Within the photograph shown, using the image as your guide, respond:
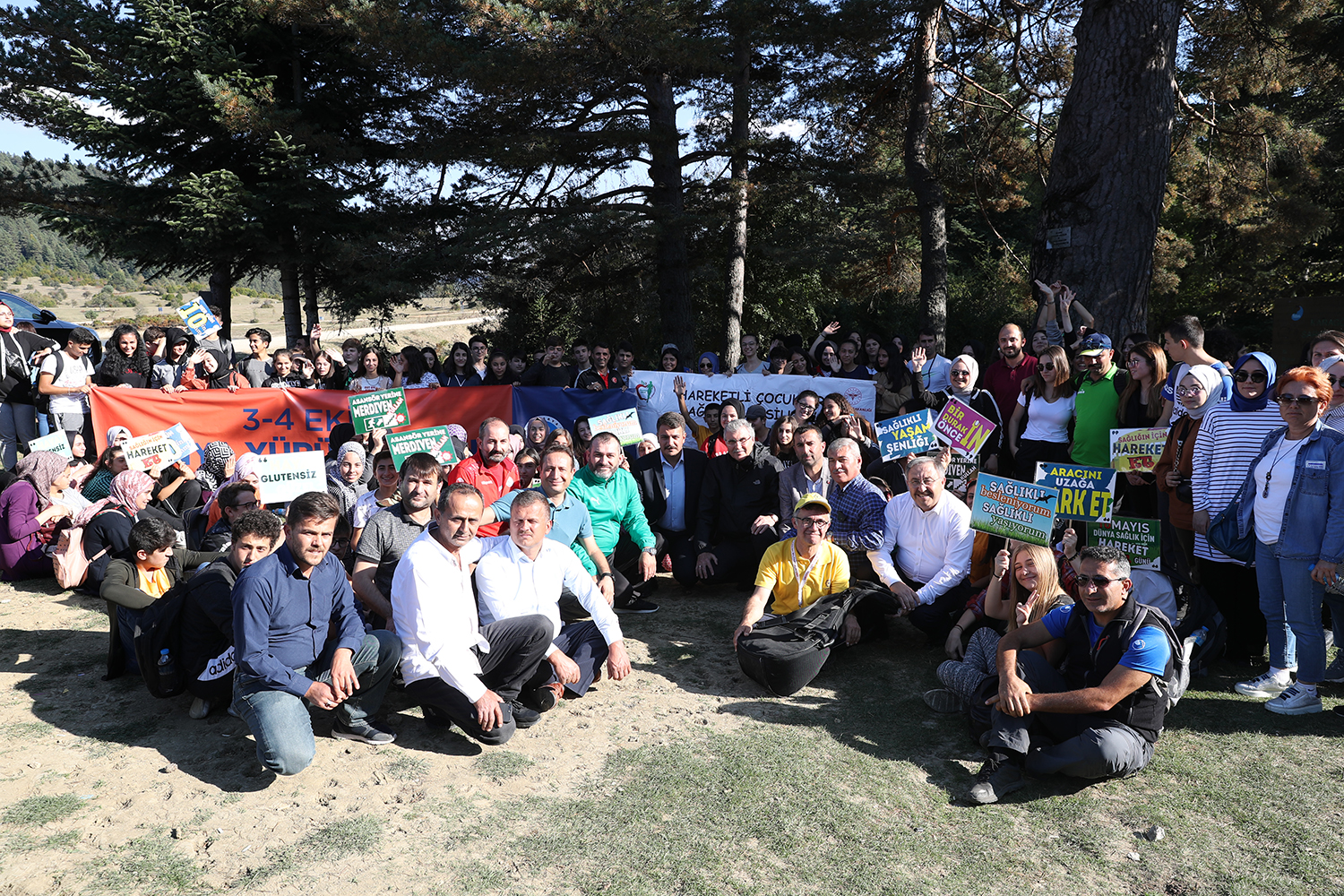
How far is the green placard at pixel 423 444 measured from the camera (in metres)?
6.71

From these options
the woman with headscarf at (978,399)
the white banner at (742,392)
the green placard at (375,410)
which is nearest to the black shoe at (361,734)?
the green placard at (375,410)

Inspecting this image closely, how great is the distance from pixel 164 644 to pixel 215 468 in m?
2.92

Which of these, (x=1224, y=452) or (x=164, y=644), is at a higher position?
(x=1224, y=452)

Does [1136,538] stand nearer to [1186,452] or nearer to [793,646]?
[1186,452]

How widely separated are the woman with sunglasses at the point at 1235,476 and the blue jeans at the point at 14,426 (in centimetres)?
1102

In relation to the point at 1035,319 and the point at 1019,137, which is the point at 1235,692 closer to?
the point at 1035,319

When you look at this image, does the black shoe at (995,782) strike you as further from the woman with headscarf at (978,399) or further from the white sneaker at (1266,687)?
the woman with headscarf at (978,399)

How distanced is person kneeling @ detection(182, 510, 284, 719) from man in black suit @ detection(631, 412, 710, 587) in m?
3.36

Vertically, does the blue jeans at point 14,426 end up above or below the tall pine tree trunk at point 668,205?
below

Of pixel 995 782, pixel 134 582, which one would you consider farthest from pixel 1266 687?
pixel 134 582

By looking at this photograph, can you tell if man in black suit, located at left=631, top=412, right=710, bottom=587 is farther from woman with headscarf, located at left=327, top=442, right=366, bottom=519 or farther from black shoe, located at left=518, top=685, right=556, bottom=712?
black shoe, located at left=518, top=685, right=556, bottom=712

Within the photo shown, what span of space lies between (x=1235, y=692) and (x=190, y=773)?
18.4 feet

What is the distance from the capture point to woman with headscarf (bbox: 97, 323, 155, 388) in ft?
31.1

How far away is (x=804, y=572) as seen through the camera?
5.61 meters
